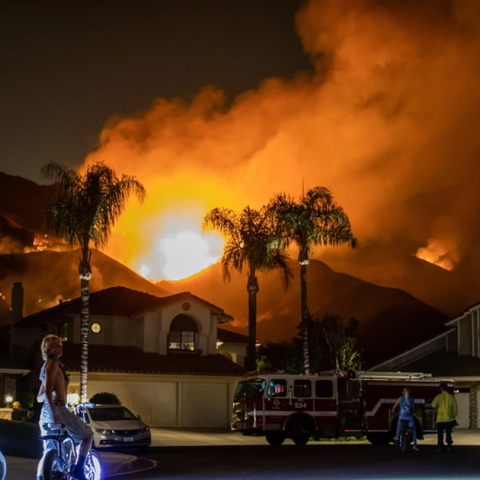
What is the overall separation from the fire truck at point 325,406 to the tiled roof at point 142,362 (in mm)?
13270

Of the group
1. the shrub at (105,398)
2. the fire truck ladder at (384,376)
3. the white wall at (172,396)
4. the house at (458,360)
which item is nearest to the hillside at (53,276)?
the house at (458,360)

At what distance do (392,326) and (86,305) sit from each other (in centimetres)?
13051

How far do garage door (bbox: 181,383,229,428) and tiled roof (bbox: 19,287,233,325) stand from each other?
4.56m

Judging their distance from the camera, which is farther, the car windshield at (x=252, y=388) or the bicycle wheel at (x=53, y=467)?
the car windshield at (x=252, y=388)

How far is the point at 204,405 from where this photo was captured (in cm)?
Answer: 5038

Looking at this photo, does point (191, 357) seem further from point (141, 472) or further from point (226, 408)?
point (141, 472)

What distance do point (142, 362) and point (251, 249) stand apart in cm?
793

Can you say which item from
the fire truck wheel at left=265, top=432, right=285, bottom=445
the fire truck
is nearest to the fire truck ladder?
the fire truck

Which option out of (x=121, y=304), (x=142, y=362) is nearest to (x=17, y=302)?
(x=121, y=304)

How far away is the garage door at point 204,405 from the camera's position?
4981 centimetres

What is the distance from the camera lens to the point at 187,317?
5309 centimetres

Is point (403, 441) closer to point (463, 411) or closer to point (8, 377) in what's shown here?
point (463, 411)

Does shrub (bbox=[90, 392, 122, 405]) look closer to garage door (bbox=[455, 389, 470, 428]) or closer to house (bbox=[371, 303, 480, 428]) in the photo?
house (bbox=[371, 303, 480, 428])

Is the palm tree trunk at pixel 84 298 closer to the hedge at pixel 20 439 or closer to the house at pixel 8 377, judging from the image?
the house at pixel 8 377
